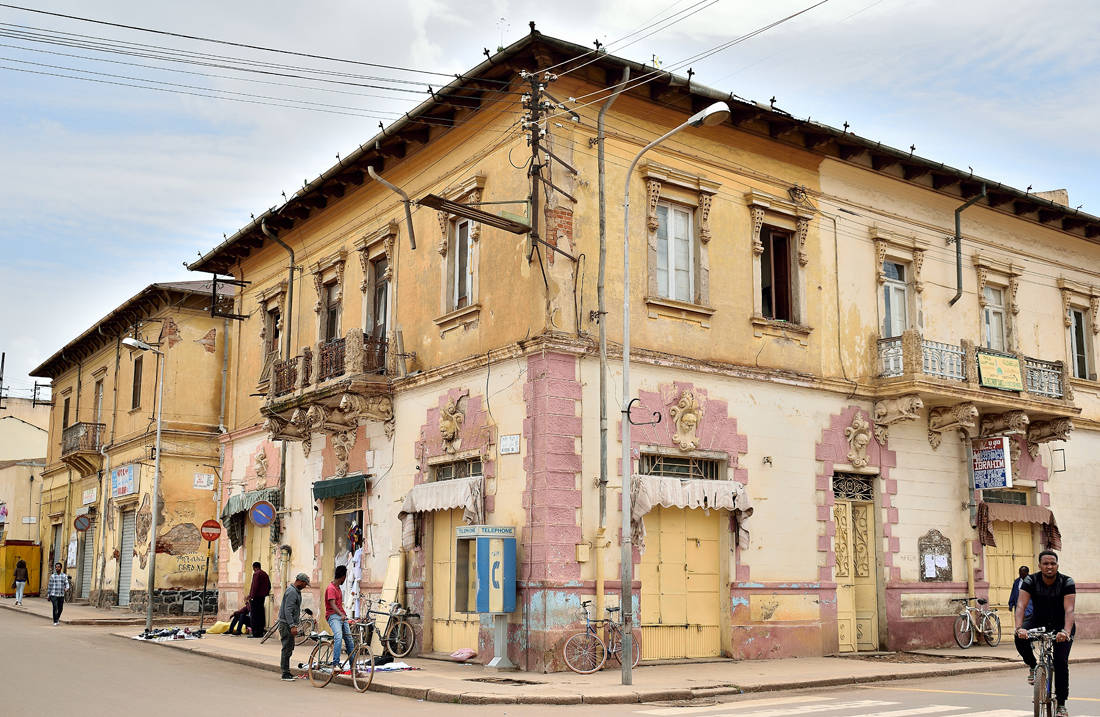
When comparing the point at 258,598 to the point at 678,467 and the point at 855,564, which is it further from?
the point at 855,564

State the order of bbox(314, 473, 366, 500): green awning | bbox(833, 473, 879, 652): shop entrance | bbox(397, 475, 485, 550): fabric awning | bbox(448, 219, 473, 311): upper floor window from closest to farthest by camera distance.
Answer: bbox(397, 475, 485, 550): fabric awning → bbox(448, 219, 473, 311): upper floor window → bbox(833, 473, 879, 652): shop entrance → bbox(314, 473, 366, 500): green awning

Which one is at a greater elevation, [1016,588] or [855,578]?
[855,578]

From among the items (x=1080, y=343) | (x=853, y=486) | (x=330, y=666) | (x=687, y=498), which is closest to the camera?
(x=330, y=666)

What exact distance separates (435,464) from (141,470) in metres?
18.0

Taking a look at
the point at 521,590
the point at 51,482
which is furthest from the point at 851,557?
the point at 51,482

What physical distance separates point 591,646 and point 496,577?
1775mm

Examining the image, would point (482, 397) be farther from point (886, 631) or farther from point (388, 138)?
point (886, 631)

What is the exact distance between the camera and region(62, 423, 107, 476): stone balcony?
38.2 meters

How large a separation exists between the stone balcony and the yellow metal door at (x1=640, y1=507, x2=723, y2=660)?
27.0 m

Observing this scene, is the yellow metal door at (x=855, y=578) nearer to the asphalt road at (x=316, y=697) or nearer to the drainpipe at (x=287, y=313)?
the asphalt road at (x=316, y=697)

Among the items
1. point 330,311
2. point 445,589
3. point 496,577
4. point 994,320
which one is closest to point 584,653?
point 496,577

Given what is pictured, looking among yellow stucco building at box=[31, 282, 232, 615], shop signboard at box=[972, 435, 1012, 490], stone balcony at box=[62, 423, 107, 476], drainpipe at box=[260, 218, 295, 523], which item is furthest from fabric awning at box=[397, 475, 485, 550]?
stone balcony at box=[62, 423, 107, 476]

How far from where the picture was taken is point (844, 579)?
66.2ft

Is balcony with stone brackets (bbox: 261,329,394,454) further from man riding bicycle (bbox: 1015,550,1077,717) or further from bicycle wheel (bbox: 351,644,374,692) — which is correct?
man riding bicycle (bbox: 1015,550,1077,717)
